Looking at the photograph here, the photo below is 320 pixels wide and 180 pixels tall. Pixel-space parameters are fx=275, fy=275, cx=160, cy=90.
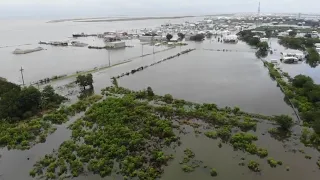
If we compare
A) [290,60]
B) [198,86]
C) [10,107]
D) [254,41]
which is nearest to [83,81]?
[10,107]

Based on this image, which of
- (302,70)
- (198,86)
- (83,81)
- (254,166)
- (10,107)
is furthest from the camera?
(302,70)

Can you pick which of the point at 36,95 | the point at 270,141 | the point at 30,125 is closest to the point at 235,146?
the point at 270,141

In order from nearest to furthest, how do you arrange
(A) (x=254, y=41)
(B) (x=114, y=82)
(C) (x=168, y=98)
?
(C) (x=168, y=98) → (B) (x=114, y=82) → (A) (x=254, y=41)

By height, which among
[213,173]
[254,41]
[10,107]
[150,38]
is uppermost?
[150,38]

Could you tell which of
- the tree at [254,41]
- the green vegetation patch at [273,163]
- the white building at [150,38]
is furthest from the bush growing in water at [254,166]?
the white building at [150,38]

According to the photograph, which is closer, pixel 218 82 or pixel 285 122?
pixel 285 122

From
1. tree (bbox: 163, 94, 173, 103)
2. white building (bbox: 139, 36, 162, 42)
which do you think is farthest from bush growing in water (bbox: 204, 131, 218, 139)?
white building (bbox: 139, 36, 162, 42)

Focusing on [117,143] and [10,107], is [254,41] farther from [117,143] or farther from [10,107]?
[10,107]

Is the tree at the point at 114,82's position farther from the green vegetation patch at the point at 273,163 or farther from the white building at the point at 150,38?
the white building at the point at 150,38

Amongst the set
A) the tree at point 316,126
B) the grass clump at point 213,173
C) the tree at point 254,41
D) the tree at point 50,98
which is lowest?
the grass clump at point 213,173
